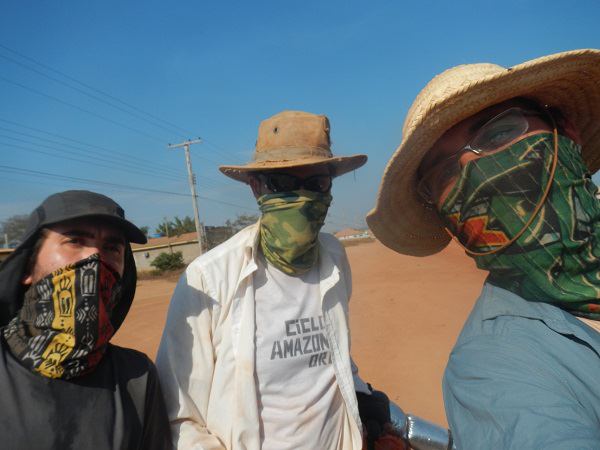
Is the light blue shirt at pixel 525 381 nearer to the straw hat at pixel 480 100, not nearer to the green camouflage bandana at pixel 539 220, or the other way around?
the green camouflage bandana at pixel 539 220

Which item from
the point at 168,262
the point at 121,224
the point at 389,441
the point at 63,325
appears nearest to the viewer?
the point at 63,325

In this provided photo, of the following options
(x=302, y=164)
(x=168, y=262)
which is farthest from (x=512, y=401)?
(x=168, y=262)

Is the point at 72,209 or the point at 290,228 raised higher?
the point at 72,209

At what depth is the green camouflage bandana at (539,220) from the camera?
3.76 feet

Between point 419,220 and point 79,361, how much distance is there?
5.10ft

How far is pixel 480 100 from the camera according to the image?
4.17 ft

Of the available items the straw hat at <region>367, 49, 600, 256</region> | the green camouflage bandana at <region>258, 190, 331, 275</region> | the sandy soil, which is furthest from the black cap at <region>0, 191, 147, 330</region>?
the sandy soil

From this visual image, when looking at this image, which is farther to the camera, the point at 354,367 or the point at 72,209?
the point at 354,367

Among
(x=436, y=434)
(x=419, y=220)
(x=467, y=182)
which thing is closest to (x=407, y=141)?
(x=467, y=182)

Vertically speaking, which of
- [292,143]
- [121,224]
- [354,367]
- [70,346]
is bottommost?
[354,367]

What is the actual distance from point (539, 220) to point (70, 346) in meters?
1.61

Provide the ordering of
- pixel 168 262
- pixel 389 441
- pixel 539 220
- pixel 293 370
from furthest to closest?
pixel 168 262 < pixel 389 441 < pixel 293 370 < pixel 539 220

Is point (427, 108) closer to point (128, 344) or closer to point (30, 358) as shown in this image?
point (30, 358)

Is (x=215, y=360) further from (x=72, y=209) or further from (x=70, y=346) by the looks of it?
(x=72, y=209)
